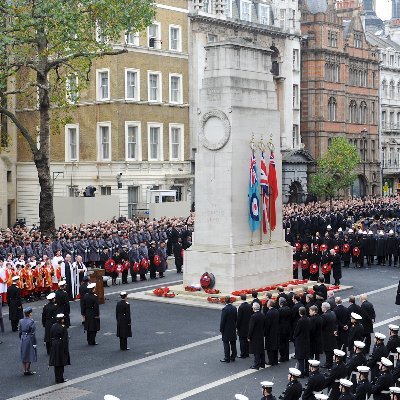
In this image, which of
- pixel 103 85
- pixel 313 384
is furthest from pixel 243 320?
pixel 103 85

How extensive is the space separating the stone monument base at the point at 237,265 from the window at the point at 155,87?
27274 mm

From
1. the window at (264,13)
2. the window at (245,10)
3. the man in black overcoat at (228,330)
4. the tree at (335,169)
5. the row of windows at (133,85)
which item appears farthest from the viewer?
the tree at (335,169)

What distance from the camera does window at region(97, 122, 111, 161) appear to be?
53.4 m

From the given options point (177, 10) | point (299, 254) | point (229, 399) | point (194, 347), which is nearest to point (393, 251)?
point (299, 254)

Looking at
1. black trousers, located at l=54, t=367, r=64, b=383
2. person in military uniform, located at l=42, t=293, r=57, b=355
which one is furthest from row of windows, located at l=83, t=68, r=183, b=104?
black trousers, located at l=54, t=367, r=64, b=383

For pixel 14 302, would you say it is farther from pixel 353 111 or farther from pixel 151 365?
pixel 353 111

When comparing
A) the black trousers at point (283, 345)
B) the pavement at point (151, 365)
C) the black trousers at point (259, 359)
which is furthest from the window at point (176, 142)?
the black trousers at point (259, 359)

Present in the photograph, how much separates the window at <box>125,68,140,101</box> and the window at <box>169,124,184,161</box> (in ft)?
12.5

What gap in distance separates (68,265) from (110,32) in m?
12.6

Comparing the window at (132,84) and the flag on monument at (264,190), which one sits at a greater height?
the window at (132,84)

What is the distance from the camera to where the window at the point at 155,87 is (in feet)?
180

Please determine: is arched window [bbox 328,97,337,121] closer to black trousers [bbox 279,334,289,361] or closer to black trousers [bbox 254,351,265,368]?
black trousers [bbox 279,334,289,361]

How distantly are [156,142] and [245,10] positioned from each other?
15.1m

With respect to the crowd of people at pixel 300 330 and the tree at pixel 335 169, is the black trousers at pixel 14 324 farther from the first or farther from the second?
the tree at pixel 335 169
